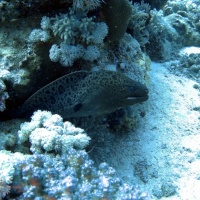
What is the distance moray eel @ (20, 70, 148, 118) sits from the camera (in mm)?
3992

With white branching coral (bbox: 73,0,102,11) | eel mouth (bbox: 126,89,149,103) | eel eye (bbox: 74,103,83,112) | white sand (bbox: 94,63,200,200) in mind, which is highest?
white branching coral (bbox: 73,0,102,11)

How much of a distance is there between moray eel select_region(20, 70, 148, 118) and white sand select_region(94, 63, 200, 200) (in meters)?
0.87

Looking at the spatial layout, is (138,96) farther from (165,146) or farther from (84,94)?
(165,146)

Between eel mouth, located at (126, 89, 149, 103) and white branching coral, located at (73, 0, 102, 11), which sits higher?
white branching coral, located at (73, 0, 102, 11)

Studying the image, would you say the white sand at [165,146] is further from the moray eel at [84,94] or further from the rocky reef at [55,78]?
the moray eel at [84,94]

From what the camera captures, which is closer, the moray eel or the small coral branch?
the small coral branch

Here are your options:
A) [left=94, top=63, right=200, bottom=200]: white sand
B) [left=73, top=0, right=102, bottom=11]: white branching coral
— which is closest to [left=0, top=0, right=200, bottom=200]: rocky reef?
[left=73, top=0, right=102, bottom=11]: white branching coral

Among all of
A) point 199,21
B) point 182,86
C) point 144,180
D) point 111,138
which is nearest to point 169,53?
point 182,86

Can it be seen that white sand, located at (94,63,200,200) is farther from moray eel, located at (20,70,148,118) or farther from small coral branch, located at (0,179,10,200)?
small coral branch, located at (0,179,10,200)

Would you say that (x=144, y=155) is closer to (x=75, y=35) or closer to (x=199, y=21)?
(x=75, y=35)

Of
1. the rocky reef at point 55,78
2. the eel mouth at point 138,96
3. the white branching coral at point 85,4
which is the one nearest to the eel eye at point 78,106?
the rocky reef at point 55,78

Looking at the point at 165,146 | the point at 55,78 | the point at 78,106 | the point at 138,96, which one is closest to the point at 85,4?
the point at 55,78

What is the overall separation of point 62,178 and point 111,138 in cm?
206

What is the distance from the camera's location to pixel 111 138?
4590 mm
